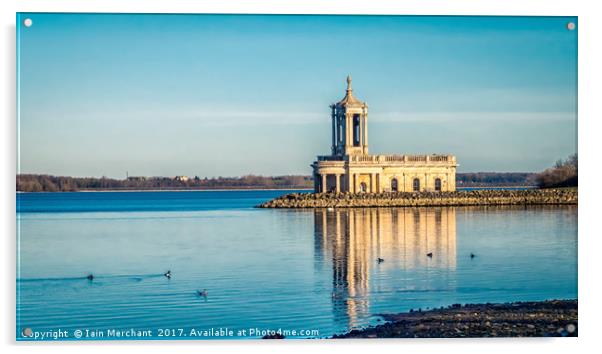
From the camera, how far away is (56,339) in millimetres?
13664

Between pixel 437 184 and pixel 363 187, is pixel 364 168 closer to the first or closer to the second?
pixel 363 187

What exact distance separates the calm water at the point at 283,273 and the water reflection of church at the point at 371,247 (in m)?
0.04

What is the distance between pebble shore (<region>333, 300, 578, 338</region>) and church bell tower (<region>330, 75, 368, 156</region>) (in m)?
28.6

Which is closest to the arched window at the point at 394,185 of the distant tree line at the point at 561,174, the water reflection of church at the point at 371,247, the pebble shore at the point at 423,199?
the pebble shore at the point at 423,199

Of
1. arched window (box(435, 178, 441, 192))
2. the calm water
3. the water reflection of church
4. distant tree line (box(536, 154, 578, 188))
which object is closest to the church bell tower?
arched window (box(435, 178, 441, 192))

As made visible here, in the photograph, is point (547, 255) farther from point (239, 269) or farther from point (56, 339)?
point (56, 339)

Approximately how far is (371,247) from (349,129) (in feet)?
68.1

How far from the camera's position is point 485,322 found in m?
14.5

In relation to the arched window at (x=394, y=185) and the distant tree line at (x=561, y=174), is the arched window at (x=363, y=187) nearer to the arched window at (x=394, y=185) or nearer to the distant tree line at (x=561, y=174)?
the arched window at (x=394, y=185)

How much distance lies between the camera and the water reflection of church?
17266 mm

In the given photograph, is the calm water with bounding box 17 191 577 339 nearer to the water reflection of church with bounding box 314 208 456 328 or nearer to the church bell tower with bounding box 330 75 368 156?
the water reflection of church with bounding box 314 208 456 328

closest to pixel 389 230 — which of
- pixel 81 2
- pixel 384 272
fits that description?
pixel 384 272

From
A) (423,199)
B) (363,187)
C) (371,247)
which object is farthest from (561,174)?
(363,187)

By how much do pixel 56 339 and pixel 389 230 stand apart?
1679 cm
